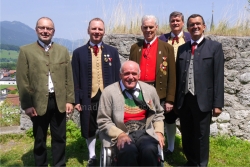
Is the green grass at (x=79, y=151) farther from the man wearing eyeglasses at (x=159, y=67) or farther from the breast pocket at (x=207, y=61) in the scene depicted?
the breast pocket at (x=207, y=61)

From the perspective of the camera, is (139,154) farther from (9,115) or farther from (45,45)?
(9,115)

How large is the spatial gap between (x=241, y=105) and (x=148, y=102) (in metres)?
2.40

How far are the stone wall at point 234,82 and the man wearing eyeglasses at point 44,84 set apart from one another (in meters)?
1.58

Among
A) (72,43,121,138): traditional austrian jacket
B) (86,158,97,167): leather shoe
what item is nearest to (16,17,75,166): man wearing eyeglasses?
(72,43,121,138): traditional austrian jacket

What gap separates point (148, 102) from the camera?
2.94 meters

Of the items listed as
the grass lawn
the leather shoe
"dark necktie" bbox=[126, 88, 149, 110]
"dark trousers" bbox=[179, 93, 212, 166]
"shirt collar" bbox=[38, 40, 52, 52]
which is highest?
"shirt collar" bbox=[38, 40, 52, 52]

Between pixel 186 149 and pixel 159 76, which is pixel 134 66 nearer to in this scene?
pixel 159 76

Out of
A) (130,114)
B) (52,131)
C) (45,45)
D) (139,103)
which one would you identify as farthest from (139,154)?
(45,45)

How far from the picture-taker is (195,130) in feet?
11.1

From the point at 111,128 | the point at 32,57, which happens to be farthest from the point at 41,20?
the point at 111,128

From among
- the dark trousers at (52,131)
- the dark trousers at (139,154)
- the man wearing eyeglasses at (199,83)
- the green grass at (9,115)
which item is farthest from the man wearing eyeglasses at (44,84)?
the green grass at (9,115)

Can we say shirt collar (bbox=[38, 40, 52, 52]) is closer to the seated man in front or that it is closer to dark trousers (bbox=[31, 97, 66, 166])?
dark trousers (bbox=[31, 97, 66, 166])

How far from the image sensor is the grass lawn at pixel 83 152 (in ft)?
12.9

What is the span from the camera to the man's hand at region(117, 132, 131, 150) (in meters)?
2.67
